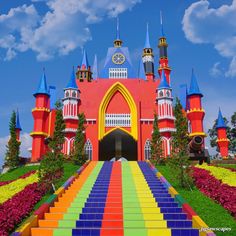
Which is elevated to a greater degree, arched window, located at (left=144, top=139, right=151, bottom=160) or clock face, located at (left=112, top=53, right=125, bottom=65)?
clock face, located at (left=112, top=53, right=125, bottom=65)

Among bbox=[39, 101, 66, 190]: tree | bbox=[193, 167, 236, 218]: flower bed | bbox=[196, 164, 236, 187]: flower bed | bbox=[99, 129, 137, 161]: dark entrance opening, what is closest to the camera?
bbox=[193, 167, 236, 218]: flower bed

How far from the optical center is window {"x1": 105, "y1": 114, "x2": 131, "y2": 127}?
115 ft

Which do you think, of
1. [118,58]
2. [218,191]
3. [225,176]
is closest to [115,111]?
[118,58]

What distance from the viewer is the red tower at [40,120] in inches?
1270

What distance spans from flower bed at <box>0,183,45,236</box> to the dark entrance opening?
A: 2220 cm

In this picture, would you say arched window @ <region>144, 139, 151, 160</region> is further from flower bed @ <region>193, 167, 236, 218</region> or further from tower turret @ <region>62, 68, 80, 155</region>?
flower bed @ <region>193, 167, 236, 218</region>

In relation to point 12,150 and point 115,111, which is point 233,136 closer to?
point 115,111

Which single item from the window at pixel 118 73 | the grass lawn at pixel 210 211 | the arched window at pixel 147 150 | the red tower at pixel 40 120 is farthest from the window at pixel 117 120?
the grass lawn at pixel 210 211

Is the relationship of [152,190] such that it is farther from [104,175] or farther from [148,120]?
[148,120]

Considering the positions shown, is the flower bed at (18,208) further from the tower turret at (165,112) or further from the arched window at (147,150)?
the arched window at (147,150)

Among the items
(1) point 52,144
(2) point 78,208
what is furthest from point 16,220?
(1) point 52,144

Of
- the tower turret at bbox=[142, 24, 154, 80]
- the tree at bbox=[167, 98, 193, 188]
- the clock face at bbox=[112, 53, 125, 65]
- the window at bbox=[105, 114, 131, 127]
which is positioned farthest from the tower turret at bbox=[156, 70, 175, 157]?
the tree at bbox=[167, 98, 193, 188]

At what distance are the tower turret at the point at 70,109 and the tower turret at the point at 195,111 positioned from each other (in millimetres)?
12641

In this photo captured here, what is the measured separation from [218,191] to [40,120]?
24036mm
